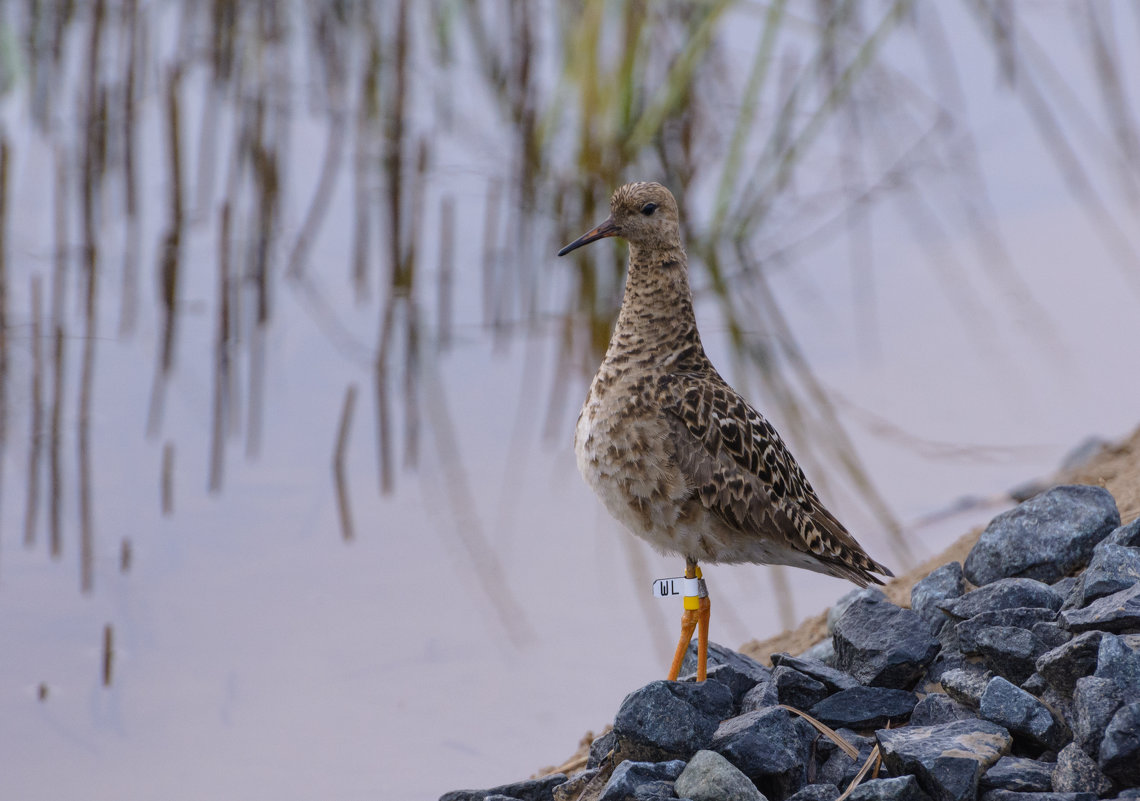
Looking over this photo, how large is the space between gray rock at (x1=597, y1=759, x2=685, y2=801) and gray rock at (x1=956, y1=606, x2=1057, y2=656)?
42.5 inches

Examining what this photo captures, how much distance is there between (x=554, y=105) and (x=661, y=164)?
856 mm

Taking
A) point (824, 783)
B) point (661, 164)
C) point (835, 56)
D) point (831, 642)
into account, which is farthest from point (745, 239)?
point (824, 783)

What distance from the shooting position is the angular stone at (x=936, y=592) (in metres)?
4.39

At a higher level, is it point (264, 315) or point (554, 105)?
point (554, 105)

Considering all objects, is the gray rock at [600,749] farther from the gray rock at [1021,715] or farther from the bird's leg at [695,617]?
the gray rock at [1021,715]

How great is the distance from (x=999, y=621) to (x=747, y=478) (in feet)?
3.19

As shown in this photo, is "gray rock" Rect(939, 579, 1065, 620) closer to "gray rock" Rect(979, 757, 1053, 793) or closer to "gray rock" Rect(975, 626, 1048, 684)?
"gray rock" Rect(975, 626, 1048, 684)

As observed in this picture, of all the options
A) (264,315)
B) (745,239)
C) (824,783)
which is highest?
(745,239)

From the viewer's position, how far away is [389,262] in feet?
27.5

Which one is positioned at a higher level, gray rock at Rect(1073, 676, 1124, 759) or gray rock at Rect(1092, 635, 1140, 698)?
gray rock at Rect(1092, 635, 1140, 698)

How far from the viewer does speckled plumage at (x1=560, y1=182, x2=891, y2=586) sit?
13.7ft

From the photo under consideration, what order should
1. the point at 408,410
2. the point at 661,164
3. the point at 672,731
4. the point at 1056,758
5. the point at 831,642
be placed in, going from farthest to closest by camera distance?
1. the point at 661,164
2. the point at 408,410
3. the point at 831,642
4. the point at 672,731
5. the point at 1056,758

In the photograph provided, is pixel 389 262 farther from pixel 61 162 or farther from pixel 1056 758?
pixel 1056 758

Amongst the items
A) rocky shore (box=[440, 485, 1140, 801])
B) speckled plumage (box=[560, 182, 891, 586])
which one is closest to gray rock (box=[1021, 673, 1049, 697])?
rocky shore (box=[440, 485, 1140, 801])
